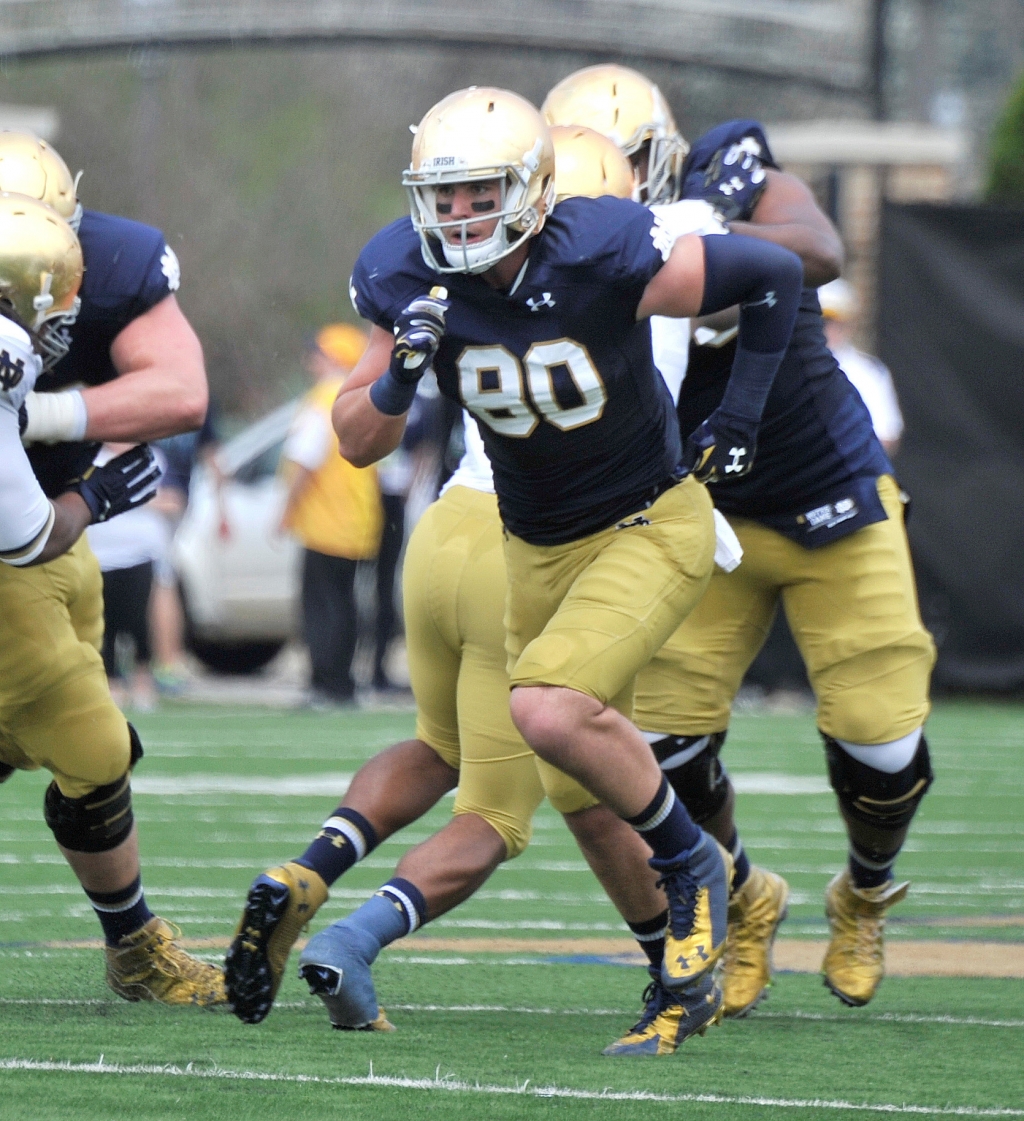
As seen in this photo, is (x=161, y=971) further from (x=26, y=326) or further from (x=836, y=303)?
(x=836, y=303)

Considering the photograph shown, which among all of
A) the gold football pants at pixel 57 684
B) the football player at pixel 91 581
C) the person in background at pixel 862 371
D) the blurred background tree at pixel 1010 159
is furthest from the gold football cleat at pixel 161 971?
the blurred background tree at pixel 1010 159

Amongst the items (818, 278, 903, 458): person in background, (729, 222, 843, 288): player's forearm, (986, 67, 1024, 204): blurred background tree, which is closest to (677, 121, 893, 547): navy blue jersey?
(729, 222, 843, 288): player's forearm

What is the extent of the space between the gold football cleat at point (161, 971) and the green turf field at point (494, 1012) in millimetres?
75

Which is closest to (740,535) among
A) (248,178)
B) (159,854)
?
(159,854)

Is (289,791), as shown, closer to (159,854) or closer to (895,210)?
(159,854)

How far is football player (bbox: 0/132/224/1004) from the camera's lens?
4086mm

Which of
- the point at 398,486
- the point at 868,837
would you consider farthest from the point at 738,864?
the point at 398,486

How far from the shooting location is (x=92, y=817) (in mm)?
4262

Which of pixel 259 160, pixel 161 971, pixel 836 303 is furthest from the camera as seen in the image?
pixel 259 160

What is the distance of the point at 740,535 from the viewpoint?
470 cm

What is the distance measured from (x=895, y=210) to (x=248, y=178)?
15.5m

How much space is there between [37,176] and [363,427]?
796 mm

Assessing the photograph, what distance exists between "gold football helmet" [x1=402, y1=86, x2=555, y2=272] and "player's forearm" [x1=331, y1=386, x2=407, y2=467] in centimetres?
28

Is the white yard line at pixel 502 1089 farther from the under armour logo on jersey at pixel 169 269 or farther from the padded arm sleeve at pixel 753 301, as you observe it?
the under armour logo on jersey at pixel 169 269
